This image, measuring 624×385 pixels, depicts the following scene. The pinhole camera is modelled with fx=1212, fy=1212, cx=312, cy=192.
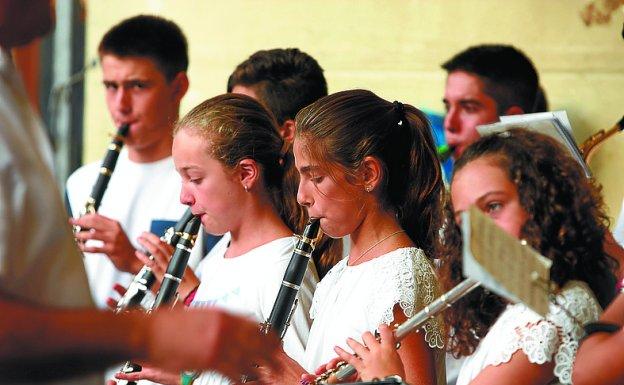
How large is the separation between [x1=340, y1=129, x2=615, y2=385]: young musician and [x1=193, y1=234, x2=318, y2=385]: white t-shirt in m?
0.50

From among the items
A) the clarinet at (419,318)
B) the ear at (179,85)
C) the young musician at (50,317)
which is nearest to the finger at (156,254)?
the ear at (179,85)

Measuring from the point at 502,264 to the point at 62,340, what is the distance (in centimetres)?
62

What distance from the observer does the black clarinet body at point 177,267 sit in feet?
10.8

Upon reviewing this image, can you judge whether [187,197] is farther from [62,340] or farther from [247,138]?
[62,340]

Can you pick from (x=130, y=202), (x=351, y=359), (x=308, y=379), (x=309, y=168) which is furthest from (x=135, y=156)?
(x=351, y=359)

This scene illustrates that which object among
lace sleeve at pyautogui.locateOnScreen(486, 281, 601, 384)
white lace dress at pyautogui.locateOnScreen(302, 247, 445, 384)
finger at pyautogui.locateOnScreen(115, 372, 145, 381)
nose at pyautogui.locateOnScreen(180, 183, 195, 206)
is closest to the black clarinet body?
nose at pyautogui.locateOnScreen(180, 183, 195, 206)

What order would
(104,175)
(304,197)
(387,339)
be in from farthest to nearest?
(104,175) → (304,197) → (387,339)

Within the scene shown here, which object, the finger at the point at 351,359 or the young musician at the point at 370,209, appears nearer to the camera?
the finger at the point at 351,359

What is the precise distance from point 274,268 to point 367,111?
0.50 m

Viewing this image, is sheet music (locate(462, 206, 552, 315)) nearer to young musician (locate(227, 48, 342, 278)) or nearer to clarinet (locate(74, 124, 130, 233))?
young musician (locate(227, 48, 342, 278))

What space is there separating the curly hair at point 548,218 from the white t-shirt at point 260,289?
0.49m

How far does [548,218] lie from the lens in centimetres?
253

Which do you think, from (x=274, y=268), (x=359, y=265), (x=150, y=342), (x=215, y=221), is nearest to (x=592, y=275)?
(x=359, y=265)

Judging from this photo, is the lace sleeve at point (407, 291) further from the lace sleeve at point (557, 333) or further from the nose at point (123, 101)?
the nose at point (123, 101)
